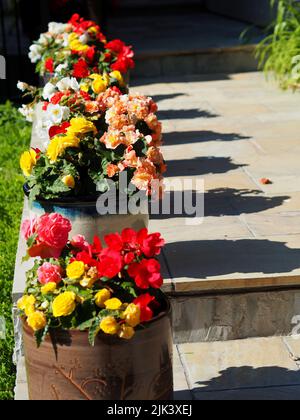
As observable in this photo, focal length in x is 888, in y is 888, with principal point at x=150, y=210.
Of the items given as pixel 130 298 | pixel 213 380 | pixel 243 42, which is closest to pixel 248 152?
pixel 213 380

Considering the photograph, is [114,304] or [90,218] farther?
[90,218]

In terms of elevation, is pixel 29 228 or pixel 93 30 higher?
pixel 93 30

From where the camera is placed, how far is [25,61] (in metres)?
9.87

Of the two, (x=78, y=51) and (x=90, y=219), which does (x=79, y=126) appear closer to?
(x=90, y=219)

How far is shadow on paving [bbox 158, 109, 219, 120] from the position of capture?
286 inches

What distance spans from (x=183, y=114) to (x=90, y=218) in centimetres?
369

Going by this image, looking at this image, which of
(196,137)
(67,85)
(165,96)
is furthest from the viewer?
(165,96)

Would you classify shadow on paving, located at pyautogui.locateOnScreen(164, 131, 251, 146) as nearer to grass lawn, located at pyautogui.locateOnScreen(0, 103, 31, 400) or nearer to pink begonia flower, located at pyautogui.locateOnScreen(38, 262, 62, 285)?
grass lawn, located at pyautogui.locateOnScreen(0, 103, 31, 400)

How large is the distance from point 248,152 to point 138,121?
6.41 feet

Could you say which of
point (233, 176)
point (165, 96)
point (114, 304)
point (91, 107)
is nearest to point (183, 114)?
point (165, 96)

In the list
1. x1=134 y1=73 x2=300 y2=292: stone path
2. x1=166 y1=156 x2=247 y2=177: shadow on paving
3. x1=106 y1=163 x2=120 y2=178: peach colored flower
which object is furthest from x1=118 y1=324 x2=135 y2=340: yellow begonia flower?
x1=166 y1=156 x2=247 y2=177: shadow on paving

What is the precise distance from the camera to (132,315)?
2879 mm

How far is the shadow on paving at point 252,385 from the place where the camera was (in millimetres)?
3471
